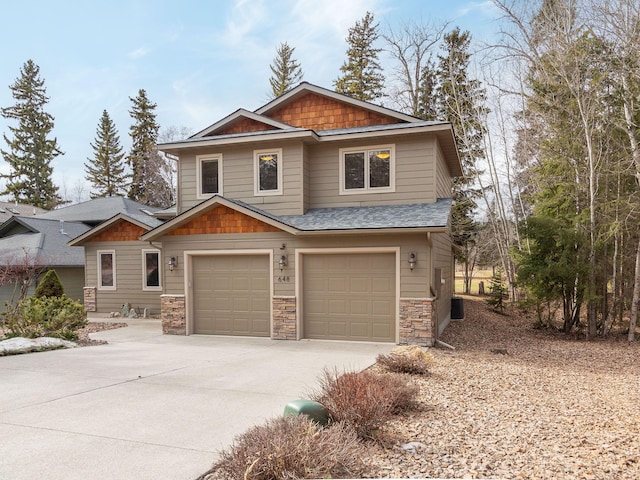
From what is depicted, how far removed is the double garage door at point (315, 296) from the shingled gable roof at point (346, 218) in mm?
754

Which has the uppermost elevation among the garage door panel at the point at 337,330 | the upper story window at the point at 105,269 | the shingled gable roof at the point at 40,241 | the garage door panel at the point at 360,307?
the shingled gable roof at the point at 40,241

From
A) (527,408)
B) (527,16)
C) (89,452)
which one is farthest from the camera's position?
(527,16)

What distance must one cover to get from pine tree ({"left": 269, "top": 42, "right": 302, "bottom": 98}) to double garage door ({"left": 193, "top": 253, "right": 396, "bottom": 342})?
2374 centimetres

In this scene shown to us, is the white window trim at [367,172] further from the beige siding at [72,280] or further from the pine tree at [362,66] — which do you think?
the pine tree at [362,66]

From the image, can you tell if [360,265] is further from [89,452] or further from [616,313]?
[616,313]

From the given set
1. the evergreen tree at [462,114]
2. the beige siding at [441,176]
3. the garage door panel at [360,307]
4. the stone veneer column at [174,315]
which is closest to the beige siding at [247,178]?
the stone veneer column at [174,315]

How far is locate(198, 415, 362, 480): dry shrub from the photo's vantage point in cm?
316

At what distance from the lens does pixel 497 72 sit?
17312 mm

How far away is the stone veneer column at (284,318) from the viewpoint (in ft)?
33.9

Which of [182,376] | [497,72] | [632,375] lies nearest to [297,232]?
[182,376]

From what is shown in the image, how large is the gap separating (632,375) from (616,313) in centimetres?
589

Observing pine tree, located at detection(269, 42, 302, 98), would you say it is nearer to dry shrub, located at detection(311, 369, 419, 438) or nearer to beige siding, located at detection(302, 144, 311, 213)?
beige siding, located at detection(302, 144, 311, 213)

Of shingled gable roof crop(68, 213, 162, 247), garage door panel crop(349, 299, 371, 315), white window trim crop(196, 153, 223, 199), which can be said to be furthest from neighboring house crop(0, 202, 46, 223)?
garage door panel crop(349, 299, 371, 315)

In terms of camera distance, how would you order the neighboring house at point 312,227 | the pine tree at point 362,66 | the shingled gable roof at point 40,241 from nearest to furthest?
the neighboring house at point 312,227, the shingled gable roof at point 40,241, the pine tree at point 362,66
